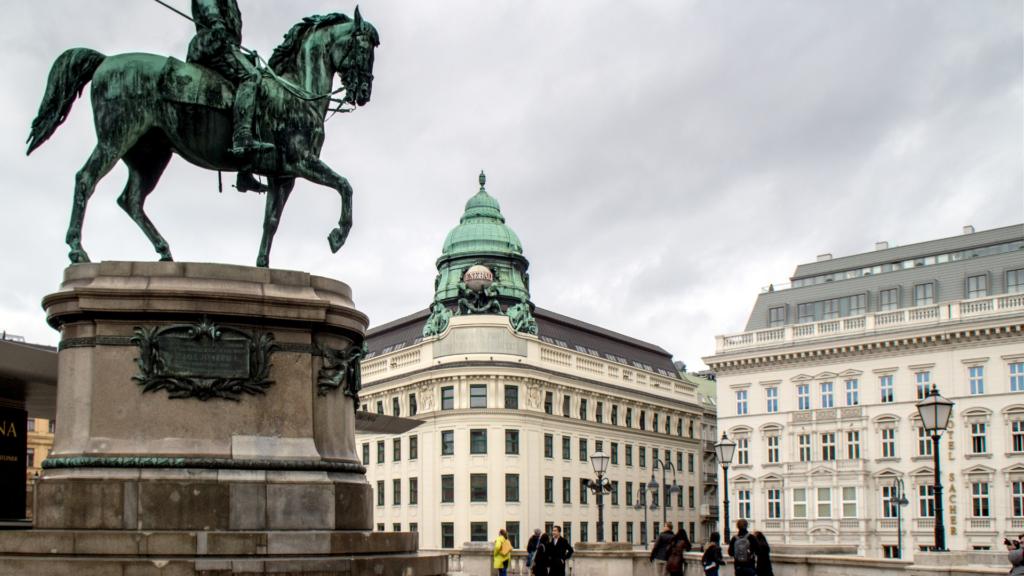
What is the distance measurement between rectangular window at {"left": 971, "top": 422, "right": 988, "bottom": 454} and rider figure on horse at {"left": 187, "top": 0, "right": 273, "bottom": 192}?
59.9 metres

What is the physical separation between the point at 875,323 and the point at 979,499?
485 inches

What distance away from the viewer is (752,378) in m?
73.6

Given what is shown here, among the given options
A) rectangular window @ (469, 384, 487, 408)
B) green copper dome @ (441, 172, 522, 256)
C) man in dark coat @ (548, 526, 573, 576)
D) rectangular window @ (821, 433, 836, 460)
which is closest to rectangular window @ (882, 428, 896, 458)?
rectangular window @ (821, 433, 836, 460)

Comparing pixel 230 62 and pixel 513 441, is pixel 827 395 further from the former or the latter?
pixel 230 62

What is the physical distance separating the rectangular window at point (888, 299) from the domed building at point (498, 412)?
18151 millimetres

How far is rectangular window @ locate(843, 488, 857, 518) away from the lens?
220 ft

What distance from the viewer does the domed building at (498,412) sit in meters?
69.6

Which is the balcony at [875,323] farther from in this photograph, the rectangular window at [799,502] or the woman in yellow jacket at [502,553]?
the woman in yellow jacket at [502,553]

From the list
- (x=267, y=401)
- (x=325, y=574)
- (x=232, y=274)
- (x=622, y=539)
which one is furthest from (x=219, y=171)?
(x=622, y=539)

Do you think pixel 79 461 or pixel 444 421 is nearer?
pixel 79 461

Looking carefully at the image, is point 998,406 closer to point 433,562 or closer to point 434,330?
point 434,330

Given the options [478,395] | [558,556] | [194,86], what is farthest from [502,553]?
[478,395]

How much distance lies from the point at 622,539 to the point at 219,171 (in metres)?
68.2

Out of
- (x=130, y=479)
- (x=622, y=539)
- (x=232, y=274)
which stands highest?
(x=232, y=274)
